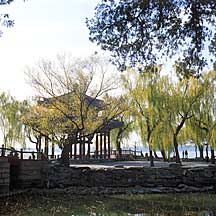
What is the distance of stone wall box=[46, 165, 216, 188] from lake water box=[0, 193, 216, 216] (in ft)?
7.76

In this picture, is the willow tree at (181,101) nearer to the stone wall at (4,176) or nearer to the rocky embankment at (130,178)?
the rocky embankment at (130,178)

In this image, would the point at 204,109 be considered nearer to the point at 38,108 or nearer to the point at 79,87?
the point at 79,87

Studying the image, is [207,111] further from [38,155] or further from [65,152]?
[38,155]

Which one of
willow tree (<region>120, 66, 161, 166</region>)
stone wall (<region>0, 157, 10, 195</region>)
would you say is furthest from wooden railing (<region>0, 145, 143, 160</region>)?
willow tree (<region>120, 66, 161, 166</region>)

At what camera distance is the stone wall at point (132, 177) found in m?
15.8

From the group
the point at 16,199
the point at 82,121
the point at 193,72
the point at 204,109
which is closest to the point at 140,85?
the point at 204,109

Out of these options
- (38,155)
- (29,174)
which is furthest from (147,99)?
(29,174)

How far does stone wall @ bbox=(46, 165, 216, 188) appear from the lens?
15836mm

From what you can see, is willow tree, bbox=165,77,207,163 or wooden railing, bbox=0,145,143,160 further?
willow tree, bbox=165,77,207,163

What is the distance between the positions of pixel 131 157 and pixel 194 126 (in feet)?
22.1

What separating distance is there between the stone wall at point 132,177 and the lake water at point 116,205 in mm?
2365

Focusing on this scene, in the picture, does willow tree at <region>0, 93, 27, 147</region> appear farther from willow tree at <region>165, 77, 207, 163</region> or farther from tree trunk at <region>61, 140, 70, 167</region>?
willow tree at <region>165, 77, 207, 163</region>

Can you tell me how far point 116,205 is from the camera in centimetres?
1107

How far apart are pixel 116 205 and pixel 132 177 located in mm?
5037
